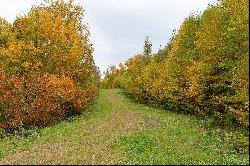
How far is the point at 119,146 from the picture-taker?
2700 centimetres

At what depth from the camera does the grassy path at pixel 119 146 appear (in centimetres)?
2248

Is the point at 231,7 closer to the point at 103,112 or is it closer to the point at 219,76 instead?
the point at 219,76

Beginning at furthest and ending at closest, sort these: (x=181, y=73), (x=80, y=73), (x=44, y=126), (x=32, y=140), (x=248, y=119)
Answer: (x=80, y=73), (x=181, y=73), (x=44, y=126), (x=32, y=140), (x=248, y=119)

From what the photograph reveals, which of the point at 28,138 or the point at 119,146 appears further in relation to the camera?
the point at 28,138

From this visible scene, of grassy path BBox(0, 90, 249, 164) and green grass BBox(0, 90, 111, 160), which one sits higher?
grassy path BBox(0, 90, 249, 164)

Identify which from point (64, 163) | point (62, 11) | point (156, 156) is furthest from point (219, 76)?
point (62, 11)

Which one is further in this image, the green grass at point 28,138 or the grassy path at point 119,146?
the green grass at point 28,138

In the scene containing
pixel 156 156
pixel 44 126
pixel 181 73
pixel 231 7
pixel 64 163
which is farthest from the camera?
pixel 181 73

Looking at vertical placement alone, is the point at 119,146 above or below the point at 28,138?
above

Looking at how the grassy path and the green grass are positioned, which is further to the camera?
the green grass

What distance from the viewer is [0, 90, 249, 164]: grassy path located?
22484mm

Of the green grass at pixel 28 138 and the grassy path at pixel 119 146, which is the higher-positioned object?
the grassy path at pixel 119 146

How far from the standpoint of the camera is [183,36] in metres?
55.2

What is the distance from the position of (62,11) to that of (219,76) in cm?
2733
